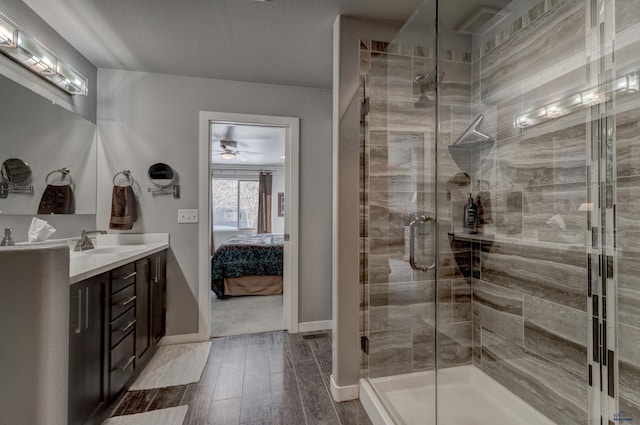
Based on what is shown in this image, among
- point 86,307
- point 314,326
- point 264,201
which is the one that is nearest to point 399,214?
point 314,326

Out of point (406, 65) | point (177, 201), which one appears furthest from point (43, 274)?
point (406, 65)

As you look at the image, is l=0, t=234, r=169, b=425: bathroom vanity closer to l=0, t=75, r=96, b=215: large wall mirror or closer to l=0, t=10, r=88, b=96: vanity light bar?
l=0, t=75, r=96, b=215: large wall mirror

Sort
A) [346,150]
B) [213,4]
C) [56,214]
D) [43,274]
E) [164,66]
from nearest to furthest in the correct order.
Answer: [43,274] < [213,4] < [346,150] < [56,214] < [164,66]

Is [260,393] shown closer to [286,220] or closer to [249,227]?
[286,220]

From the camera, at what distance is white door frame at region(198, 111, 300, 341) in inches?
105

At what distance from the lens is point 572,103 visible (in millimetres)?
1380

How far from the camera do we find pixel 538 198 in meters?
1.57

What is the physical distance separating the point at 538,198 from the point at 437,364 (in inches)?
42.9

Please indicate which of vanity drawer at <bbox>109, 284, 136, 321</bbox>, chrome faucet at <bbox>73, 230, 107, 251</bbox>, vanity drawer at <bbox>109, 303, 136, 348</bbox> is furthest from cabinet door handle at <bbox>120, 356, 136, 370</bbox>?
chrome faucet at <bbox>73, 230, 107, 251</bbox>

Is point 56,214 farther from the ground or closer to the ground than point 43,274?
farther from the ground

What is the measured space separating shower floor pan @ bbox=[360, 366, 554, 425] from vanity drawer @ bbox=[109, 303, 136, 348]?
1514 millimetres

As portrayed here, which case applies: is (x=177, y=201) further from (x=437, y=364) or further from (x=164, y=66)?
(x=437, y=364)

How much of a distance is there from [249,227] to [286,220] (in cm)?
447

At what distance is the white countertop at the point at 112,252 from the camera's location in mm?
1430
